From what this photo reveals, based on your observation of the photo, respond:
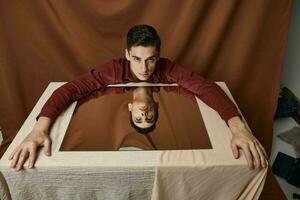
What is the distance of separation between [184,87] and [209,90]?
104 millimetres

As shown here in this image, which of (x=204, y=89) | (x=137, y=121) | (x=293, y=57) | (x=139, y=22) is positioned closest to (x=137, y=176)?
(x=137, y=121)

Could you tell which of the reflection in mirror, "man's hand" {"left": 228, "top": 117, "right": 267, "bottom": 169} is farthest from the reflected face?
"man's hand" {"left": 228, "top": 117, "right": 267, "bottom": 169}

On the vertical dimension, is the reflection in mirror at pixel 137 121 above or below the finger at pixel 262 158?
above

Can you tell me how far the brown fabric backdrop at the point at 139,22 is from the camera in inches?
54.8

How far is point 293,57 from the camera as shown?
1.69 meters

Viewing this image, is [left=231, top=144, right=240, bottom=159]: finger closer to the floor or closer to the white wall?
the floor

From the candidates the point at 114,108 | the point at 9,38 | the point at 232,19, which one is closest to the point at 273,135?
the point at 232,19

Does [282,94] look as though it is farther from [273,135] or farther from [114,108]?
[114,108]

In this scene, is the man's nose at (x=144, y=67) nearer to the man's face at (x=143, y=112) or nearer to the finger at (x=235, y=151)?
the man's face at (x=143, y=112)

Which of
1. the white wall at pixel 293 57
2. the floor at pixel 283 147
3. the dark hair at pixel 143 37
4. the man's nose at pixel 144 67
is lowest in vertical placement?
the floor at pixel 283 147

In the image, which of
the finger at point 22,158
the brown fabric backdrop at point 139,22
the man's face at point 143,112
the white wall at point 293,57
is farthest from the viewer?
the white wall at point 293,57

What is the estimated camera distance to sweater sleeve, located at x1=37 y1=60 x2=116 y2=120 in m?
0.97

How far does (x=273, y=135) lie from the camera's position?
1.70 meters

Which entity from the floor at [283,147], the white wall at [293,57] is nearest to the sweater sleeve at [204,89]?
the floor at [283,147]
